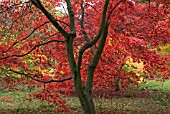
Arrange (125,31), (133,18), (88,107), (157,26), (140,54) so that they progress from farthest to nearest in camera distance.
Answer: (133,18) → (125,31) → (157,26) → (140,54) → (88,107)

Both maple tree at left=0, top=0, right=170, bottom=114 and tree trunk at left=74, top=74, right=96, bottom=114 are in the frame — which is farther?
maple tree at left=0, top=0, right=170, bottom=114

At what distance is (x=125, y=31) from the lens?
1525 cm

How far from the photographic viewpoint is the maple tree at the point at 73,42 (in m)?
6.66

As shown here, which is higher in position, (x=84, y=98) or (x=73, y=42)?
(x=73, y=42)

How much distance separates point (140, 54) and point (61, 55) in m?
3.53

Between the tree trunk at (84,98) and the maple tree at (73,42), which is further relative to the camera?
the maple tree at (73,42)

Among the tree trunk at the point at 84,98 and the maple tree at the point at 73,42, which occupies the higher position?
the maple tree at the point at 73,42

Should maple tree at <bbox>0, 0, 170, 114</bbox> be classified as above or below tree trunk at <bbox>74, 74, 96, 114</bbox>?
above

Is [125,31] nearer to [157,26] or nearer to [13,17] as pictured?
[157,26]

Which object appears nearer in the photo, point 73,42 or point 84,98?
point 84,98

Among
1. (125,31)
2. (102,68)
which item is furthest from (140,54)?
(125,31)

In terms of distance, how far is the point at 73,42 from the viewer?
Answer: 38.9ft

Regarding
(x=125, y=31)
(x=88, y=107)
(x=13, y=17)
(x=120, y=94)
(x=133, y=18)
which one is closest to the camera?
(x=88, y=107)

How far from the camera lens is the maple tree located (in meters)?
6.66
